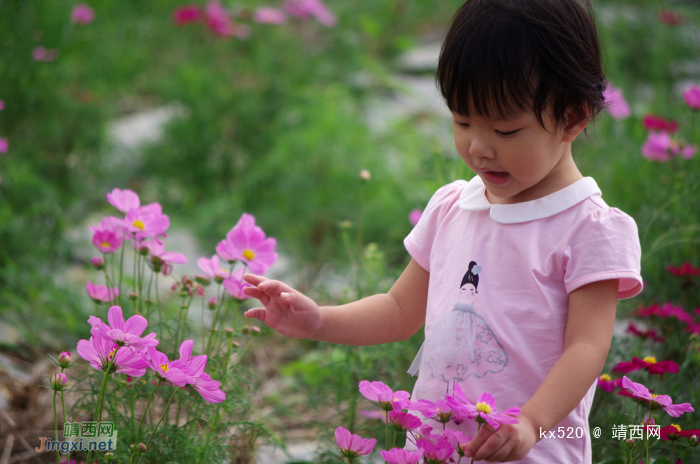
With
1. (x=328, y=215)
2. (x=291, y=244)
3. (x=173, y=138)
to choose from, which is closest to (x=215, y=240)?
(x=291, y=244)

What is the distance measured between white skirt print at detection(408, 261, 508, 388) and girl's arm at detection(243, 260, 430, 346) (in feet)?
0.45

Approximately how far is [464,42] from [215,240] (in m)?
2.05

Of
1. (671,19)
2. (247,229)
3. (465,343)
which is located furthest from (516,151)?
(671,19)

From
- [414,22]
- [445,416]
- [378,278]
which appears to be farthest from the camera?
[414,22]

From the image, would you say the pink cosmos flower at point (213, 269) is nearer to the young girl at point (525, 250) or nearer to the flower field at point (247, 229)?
the flower field at point (247, 229)

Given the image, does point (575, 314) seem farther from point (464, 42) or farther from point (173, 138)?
point (173, 138)

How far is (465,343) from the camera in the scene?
968mm

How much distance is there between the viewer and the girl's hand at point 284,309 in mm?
1000

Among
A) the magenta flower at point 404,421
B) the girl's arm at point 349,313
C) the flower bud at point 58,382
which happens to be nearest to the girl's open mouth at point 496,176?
the girl's arm at point 349,313

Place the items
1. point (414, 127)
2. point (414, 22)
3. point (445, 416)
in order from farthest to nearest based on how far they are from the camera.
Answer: point (414, 22) → point (414, 127) → point (445, 416)

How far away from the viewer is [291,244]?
2828 mm

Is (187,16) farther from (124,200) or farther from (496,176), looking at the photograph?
(496,176)

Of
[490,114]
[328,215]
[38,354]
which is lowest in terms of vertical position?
[38,354]

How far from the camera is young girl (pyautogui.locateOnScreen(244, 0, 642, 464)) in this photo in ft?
2.87
